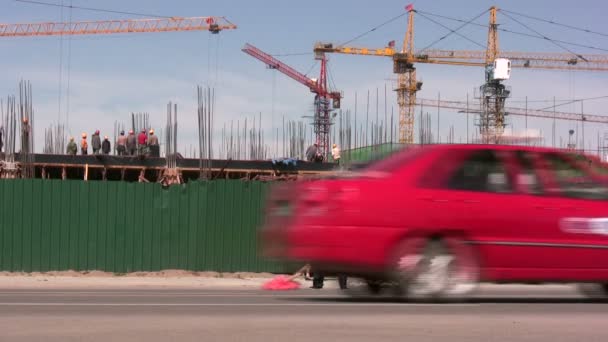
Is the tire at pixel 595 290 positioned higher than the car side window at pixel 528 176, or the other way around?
the car side window at pixel 528 176

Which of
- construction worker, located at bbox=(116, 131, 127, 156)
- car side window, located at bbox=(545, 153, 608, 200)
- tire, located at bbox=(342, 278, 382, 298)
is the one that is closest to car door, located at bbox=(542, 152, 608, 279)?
car side window, located at bbox=(545, 153, 608, 200)

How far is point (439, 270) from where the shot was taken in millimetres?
9211

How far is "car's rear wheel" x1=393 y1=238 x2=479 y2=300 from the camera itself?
9.12m

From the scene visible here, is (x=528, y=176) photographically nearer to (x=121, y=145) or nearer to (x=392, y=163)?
(x=392, y=163)

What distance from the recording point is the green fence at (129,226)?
19578 mm

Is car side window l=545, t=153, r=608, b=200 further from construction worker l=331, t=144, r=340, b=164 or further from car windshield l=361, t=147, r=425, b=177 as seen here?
construction worker l=331, t=144, r=340, b=164

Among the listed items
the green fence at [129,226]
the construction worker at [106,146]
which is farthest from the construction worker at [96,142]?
the green fence at [129,226]

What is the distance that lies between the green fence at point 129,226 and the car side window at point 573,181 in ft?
34.7

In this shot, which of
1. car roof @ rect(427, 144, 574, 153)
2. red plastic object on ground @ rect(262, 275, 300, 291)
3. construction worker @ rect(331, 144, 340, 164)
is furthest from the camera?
construction worker @ rect(331, 144, 340, 164)

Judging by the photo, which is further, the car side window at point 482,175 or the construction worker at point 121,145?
the construction worker at point 121,145

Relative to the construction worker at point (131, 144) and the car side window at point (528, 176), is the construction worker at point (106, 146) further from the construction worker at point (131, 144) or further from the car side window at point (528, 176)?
the car side window at point (528, 176)

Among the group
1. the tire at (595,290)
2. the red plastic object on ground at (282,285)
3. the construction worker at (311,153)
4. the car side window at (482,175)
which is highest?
the construction worker at (311,153)
